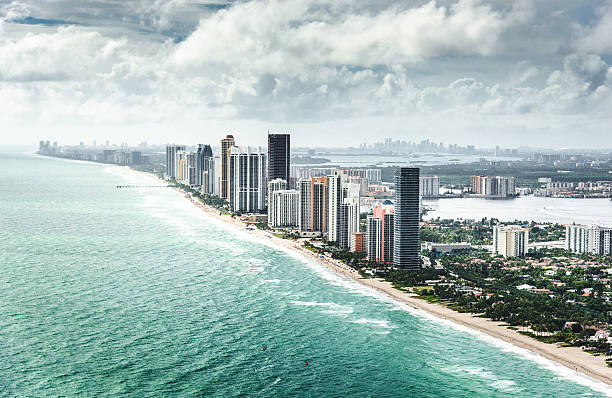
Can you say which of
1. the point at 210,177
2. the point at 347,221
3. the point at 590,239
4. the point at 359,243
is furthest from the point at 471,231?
the point at 210,177

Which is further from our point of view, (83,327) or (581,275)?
(581,275)

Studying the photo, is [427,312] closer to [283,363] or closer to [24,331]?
[283,363]

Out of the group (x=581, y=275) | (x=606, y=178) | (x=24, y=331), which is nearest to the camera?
(x=24, y=331)

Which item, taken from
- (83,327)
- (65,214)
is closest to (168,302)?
(83,327)

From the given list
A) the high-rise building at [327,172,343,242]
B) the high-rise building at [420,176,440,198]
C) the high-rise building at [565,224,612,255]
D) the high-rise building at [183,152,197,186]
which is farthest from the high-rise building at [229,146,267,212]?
the high-rise building at [420,176,440,198]

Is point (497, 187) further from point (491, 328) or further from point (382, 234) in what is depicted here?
point (491, 328)
